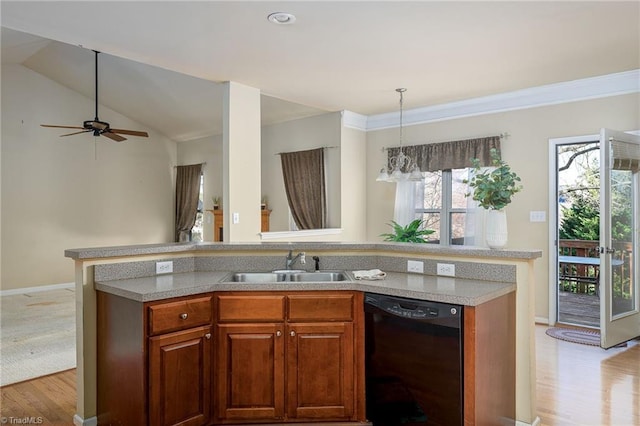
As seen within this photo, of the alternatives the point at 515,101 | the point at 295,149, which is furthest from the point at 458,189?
the point at 295,149

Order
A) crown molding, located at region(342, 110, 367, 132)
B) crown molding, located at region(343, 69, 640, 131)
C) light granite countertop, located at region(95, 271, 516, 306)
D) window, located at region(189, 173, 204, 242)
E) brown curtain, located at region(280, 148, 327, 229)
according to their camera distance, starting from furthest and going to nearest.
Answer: window, located at region(189, 173, 204, 242) < brown curtain, located at region(280, 148, 327, 229) < crown molding, located at region(342, 110, 367, 132) < crown molding, located at region(343, 69, 640, 131) < light granite countertop, located at region(95, 271, 516, 306)

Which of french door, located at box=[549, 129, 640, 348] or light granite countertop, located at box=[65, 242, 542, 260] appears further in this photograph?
french door, located at box=[549, 129, 640, 348]

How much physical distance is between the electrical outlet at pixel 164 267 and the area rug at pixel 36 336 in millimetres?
1538

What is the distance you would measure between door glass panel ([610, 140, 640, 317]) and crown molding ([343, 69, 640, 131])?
2.11 feet

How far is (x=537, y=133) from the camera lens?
489 centimetres

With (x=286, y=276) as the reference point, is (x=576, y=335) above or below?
below

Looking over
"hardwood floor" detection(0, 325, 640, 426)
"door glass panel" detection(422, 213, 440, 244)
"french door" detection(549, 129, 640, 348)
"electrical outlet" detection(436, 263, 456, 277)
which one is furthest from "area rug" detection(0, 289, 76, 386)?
"french door" detection(549, 129, 640, 348)

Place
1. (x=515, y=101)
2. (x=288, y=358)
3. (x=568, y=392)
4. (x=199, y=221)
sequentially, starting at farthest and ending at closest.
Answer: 1. (x=199, y=221)
2. (x=515, y=101)
3. (x=568, y=392)
4. (x=288, y=358)

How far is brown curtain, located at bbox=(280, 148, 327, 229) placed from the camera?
619cm

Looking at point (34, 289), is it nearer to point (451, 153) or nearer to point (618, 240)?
point (451, 153)

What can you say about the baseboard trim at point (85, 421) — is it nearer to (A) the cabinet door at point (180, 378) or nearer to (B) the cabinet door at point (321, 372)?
(A) the cabinet door at point (180, 378)

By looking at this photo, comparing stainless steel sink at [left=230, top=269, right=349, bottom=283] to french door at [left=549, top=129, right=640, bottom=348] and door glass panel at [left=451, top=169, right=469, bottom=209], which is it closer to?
french door at [left=549, top=129, right=640, bottom=348]

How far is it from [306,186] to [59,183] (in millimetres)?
4332

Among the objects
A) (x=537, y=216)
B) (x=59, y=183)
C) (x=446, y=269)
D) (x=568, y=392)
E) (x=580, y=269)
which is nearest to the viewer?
(x=446, y=269)
